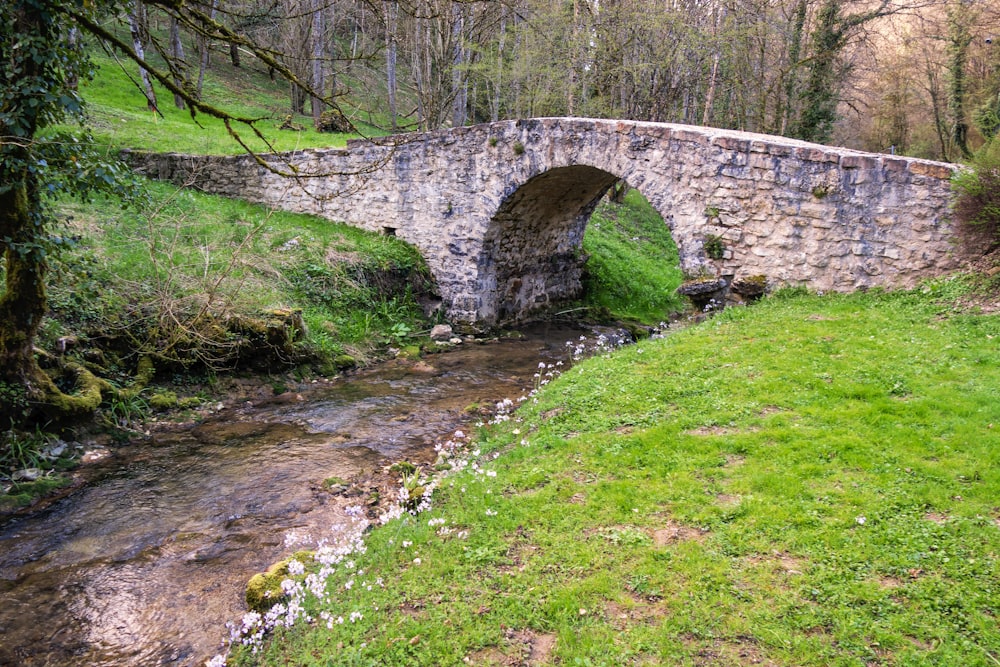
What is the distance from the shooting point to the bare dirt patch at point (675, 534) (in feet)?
12.5

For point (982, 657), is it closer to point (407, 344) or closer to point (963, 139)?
point (407, 344)

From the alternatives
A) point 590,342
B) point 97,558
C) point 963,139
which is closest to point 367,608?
point 97,558

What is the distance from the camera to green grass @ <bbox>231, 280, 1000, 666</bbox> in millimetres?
3072

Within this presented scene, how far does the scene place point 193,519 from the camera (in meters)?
5.46

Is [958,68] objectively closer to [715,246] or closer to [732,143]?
[732,143]

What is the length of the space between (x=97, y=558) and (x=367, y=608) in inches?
107

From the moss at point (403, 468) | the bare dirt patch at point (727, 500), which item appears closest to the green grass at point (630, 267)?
the moss at point (403, 468)

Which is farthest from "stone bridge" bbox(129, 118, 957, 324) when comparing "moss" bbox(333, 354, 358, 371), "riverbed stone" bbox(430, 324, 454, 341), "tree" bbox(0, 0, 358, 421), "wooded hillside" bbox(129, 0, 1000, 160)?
"wooded hillside" bbox(129, 0, 1000, 160)

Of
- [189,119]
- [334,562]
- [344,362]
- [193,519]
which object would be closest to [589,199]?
[344,362]

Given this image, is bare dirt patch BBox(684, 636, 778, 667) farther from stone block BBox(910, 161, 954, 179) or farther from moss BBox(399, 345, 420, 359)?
moss BBox(399, 345, 420, 359)

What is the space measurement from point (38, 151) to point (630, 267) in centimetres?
1279

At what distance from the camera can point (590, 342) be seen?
11.7 m

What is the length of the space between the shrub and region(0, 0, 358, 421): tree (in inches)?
256

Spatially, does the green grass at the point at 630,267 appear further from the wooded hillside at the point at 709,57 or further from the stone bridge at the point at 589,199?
the wooded hillside at the point at 709,57
